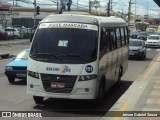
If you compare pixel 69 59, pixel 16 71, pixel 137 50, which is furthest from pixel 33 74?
pixel 137 50

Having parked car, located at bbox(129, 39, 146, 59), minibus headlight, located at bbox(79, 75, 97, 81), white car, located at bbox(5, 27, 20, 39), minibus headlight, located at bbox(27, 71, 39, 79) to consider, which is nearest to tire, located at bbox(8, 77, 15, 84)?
minibus headlight, located at bbox(27, 71, 39, 79)

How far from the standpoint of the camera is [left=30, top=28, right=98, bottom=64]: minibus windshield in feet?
38.6

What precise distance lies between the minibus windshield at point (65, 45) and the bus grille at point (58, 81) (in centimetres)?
43

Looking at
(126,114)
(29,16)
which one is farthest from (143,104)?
(29,16)

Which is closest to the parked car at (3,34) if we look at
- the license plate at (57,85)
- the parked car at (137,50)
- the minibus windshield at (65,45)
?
the parked car at (137,50)

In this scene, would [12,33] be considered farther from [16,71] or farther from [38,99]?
[38,99]

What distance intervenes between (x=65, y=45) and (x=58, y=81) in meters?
1.06

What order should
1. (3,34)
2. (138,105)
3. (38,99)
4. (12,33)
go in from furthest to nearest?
(12,33) < (3,34) < (38,99) < (138,105)

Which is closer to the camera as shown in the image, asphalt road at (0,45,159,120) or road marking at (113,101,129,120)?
road marking at (113,101,129,120)

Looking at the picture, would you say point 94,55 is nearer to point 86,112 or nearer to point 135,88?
point 86,112

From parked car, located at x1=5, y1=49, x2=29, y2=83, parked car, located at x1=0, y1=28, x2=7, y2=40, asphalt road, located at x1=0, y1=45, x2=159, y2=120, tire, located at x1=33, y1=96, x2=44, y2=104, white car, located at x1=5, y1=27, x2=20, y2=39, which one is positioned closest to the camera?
asphalt road, located at x1=0, y1=45, x2=159, y2=120

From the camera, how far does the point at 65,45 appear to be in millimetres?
12016

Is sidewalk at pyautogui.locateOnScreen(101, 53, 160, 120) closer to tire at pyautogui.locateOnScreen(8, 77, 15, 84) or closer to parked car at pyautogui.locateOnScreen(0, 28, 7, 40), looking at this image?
tire at pyautogui.locateOnScreen(8, 77, 15, 84)

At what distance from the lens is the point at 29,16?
119m
